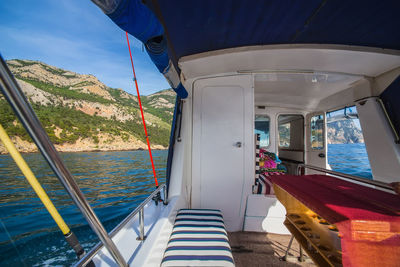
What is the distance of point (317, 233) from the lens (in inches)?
71.7

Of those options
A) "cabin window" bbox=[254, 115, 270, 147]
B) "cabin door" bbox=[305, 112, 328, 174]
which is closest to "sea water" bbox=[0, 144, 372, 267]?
"cabin window" bbox=[254, 115, 270, 147]

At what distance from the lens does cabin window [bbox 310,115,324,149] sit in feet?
15.4

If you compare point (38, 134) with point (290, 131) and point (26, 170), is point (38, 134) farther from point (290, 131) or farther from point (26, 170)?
point (290, 131)

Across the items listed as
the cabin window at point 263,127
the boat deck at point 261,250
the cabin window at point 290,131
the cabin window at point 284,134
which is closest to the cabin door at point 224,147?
the boat deck at point 261,250

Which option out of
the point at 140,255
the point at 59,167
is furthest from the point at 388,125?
the point at 59,167

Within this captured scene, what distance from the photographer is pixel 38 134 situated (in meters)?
0.47

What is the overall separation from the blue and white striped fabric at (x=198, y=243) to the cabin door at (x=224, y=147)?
0.80 metres

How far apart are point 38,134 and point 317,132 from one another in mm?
5490

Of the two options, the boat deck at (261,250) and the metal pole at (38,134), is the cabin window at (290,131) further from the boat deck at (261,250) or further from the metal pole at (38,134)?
the metal pole at (38,134)

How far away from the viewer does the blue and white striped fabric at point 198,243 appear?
4.52 feet

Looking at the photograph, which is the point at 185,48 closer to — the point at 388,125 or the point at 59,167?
the point at 59,167

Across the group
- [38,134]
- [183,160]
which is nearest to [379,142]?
[183,160]

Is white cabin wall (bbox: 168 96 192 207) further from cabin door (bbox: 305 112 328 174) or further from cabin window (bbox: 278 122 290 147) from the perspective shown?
cabin window (bbox: 278 122 290 147)

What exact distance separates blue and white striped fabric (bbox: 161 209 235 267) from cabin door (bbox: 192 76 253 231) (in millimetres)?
801
